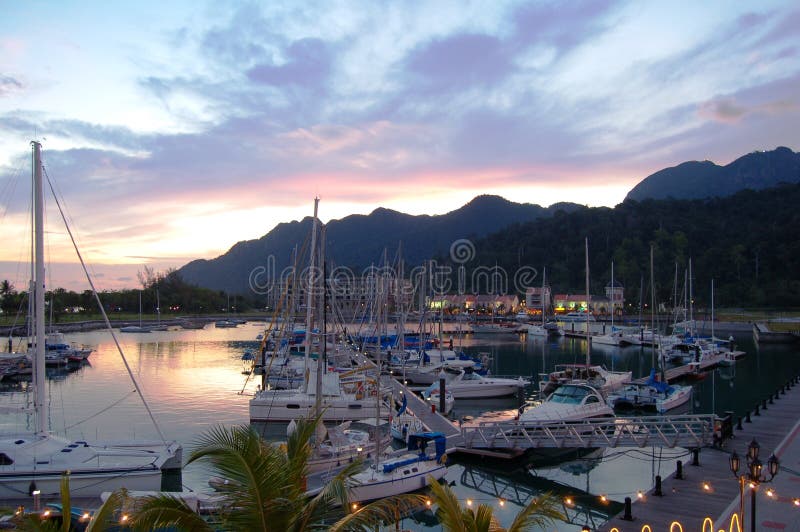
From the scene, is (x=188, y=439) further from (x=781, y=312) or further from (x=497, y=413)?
(x=781, y=312)

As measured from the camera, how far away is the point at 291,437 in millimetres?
7828

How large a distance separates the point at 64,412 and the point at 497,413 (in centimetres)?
2485

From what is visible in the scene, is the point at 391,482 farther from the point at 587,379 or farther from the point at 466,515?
the point at 587,379

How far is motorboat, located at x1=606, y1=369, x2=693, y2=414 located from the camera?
34031 mm

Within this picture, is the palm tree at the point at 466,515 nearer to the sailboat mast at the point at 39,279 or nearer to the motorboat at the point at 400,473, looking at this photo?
the motorboat at the point at 400,473

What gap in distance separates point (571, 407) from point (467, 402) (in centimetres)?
1096

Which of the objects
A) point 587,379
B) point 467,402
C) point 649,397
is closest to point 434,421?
point 467,402

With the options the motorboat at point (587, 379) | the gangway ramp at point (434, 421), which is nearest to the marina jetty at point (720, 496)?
the gangway ramp at point (434, 421)

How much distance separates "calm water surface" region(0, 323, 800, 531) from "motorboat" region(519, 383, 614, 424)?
2.02m

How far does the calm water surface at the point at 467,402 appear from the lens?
838 inches

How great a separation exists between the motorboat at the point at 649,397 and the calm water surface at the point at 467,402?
1440 mm

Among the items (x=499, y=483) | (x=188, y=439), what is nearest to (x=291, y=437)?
(x=499, y=483)

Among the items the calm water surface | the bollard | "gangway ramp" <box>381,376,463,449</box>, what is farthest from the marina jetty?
"gangway ramp" <box>381,376,463,449</box>

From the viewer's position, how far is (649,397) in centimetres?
3431
